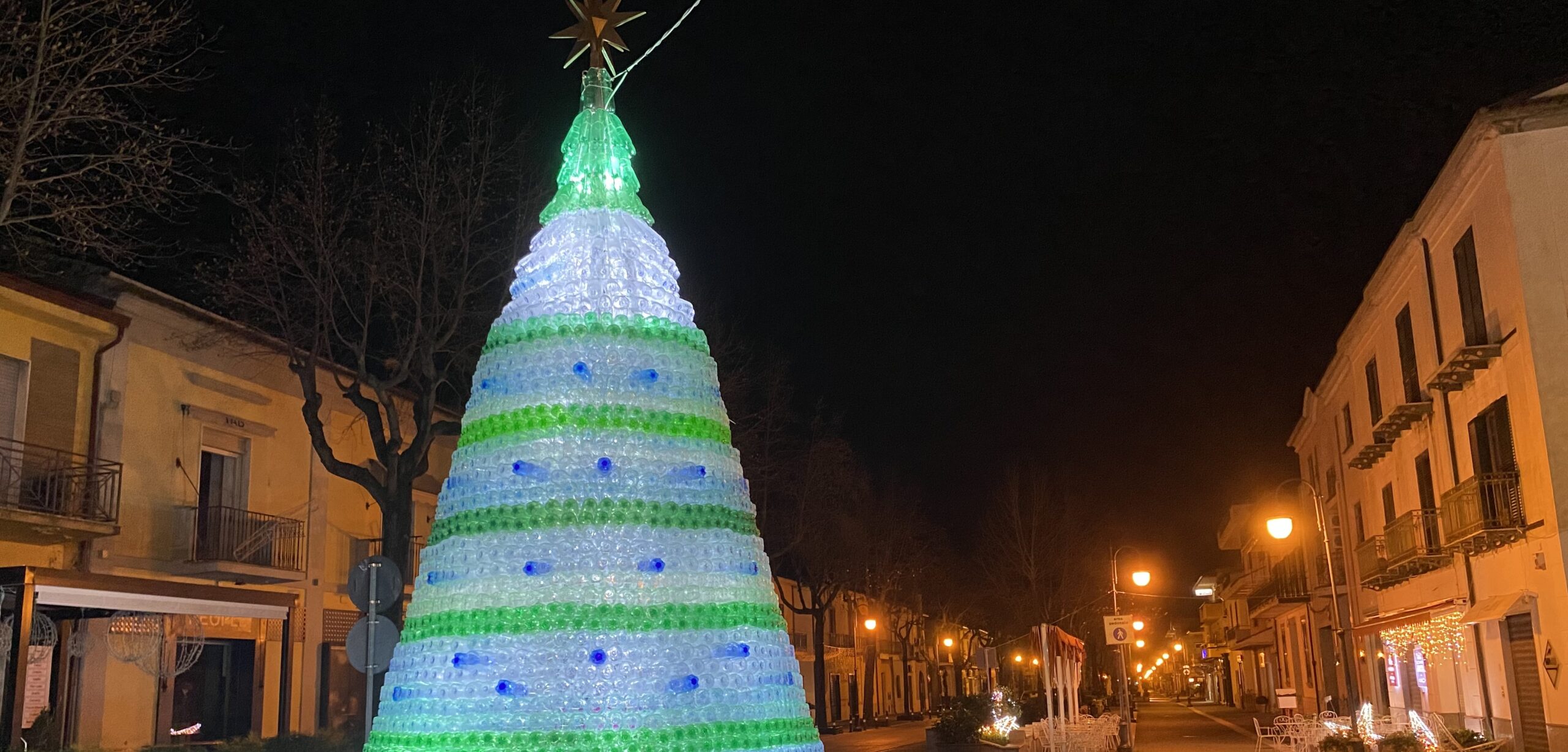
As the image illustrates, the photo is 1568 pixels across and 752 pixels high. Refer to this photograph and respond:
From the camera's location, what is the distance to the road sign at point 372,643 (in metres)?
9.79

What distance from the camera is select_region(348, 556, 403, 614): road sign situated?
988 cm

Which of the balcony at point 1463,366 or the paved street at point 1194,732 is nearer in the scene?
the balcony at point 1463,366

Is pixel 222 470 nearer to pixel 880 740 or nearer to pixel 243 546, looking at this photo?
pixel 243 546

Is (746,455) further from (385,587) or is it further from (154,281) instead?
(385,587)

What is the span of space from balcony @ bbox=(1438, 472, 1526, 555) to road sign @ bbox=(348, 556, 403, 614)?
1507 centimetres

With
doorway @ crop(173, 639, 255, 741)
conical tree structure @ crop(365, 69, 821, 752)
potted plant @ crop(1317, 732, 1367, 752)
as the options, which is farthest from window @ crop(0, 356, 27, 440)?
potted plant @ crop(1317, 732, 1367, 752)

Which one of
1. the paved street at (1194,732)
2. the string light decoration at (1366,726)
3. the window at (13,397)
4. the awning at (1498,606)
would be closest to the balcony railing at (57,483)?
the window at (13,397)

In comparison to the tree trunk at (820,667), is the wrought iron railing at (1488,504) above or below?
above

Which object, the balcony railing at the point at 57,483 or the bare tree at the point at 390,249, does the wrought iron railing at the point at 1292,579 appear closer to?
the bare tree at the point at 390,249

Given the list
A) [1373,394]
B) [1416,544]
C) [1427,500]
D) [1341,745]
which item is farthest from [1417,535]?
[1341,745]

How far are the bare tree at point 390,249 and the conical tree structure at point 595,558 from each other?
10839 millimetres

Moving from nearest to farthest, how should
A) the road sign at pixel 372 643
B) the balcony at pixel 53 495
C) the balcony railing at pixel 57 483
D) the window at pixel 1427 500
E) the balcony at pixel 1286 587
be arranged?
the road sign at pixel 372 643
the balcony at pixel 53 495
the balcony railing at pixel 57 483
the window at pixel 1427 500
the balcony at pixel 1286 587

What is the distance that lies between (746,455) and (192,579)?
1233 cm

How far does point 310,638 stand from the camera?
22.8 m
